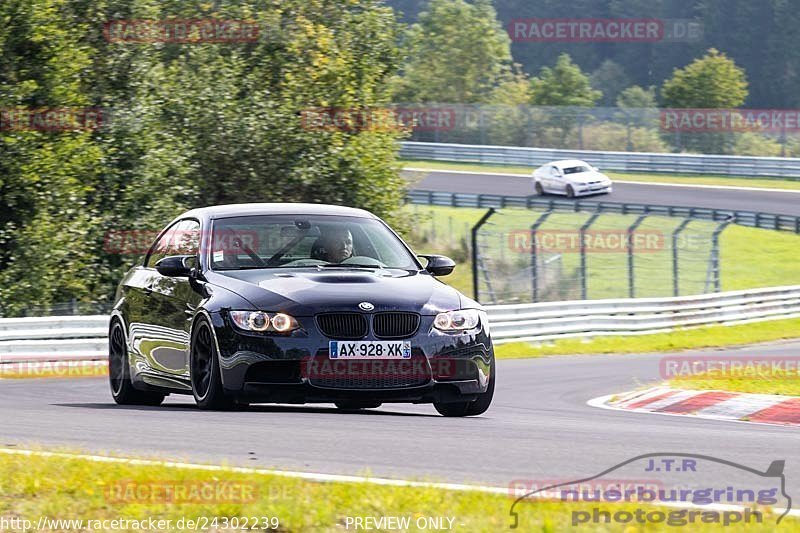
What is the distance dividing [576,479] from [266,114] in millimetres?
27532

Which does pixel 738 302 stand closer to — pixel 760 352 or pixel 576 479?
pixel 760 352

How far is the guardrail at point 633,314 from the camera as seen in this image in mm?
24516

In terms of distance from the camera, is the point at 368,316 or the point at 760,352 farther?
the point at 760,352

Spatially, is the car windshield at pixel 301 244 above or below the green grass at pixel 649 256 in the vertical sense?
above

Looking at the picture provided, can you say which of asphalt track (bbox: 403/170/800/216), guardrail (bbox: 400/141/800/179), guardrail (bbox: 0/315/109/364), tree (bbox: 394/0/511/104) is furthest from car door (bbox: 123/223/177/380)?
tree (bbox: 394/0/511/104)

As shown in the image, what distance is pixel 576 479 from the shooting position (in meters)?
5.95

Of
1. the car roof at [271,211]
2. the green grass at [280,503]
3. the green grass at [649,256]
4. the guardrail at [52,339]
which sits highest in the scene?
the car roof at [271,211]

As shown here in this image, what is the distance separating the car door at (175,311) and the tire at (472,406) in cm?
179

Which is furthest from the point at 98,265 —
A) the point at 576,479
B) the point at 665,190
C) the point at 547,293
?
the point at 665,190

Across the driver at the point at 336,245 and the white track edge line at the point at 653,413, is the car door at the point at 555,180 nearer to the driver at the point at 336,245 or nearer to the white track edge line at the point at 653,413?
the white track edge line at the point at 653,413

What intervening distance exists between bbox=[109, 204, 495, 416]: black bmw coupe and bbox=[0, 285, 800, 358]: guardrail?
8366 mm

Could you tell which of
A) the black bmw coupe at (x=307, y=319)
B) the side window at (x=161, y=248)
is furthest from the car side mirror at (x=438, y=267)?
the side window at (x=161, y=248)

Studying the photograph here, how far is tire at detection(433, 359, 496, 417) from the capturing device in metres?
9.12

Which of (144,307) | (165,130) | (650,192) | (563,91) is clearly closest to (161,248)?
(144,307)
